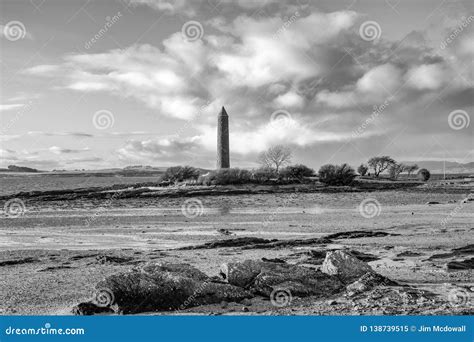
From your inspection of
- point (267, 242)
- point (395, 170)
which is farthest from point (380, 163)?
point (267, 242)

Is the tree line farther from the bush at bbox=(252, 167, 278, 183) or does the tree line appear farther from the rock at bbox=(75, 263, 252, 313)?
the rock at bbox=(75, 263, 252, 313)

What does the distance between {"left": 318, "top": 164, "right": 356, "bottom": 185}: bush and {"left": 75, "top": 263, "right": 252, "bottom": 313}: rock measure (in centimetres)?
5025

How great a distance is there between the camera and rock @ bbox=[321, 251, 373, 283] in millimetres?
8778

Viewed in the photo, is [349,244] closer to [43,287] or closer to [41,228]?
[43,287]

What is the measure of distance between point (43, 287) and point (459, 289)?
7.23 meters

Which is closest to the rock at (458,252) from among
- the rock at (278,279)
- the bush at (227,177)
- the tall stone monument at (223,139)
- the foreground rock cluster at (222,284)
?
the foreground rock cluster at (222,284)

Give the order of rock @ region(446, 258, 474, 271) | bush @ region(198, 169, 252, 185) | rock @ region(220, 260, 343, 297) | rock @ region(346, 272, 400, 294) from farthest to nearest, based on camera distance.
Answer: bush @ region(198, 169, 252, 185) → rock @ region(446, 258, 474, 271) → rock @ region(346, 272, 400, 294) → rock @ region(220, 260, 343, 297)

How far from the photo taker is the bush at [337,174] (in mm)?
57531

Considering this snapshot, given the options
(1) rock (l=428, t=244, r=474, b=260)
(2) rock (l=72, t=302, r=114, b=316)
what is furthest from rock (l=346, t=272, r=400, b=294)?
(2) rock (l=72, t=302, r=114, b=316)

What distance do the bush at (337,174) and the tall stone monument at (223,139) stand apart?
12784mm

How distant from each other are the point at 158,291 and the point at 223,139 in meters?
56.6

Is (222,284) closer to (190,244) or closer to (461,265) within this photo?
(461,265)

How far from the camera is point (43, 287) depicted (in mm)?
8938

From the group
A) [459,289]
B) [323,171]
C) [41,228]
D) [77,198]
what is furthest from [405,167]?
[459,289]
